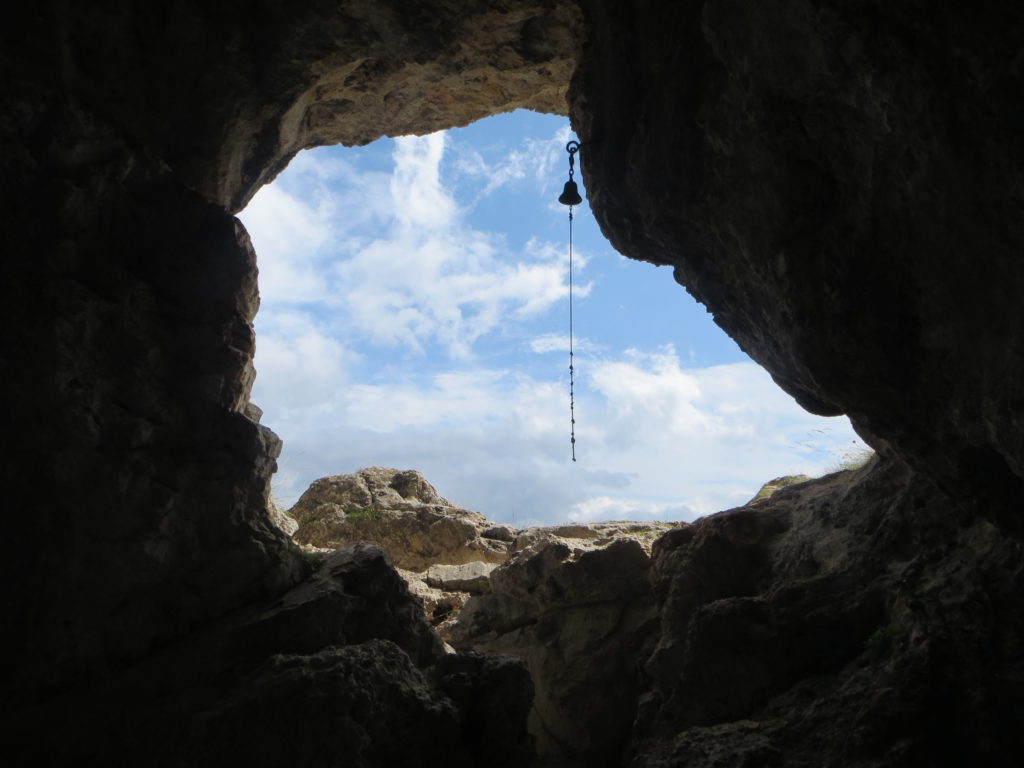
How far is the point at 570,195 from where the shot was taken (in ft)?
31.2

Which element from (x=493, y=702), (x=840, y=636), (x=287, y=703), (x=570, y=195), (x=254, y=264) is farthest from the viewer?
(x=570, y=195)

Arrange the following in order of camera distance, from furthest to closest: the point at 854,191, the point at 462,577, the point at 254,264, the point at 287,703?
the point at 462,577 → the point at 254,264 → the point at 287,703 → the point at 854,191

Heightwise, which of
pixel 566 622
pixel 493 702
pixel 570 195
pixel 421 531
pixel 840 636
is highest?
pixel 570 195

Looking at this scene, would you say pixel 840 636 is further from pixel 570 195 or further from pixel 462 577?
pixel 462 577

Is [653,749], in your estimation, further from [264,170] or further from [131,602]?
[264,170]

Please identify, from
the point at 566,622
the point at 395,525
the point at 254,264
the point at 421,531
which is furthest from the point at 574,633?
the point at 254,264

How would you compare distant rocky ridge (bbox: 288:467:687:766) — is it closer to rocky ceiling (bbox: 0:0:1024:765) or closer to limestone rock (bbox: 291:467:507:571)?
limestone rock (bbox: 291:467:507:571)

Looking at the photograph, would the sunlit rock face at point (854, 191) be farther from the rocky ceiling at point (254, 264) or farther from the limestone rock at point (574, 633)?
the limestone rock at point (574, 633)

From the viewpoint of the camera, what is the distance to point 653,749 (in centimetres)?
684

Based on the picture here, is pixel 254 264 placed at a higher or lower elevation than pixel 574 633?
higher

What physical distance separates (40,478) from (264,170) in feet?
16.8

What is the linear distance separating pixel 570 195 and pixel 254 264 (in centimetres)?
428

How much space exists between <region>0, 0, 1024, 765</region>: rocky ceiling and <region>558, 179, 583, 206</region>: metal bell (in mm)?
320

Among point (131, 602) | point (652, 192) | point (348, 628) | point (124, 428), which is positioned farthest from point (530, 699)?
point (652, 192)
